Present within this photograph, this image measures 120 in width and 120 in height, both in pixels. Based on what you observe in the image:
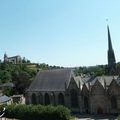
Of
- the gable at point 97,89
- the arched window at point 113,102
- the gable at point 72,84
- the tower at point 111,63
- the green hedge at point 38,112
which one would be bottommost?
the green hedge at point 38,112

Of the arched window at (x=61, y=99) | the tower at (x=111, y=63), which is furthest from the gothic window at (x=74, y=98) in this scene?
the tower at (x=111, y=63)

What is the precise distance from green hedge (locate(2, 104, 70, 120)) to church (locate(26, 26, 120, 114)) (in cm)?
856

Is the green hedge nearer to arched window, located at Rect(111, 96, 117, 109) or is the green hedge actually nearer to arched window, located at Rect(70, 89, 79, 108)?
arched window, located at Rect(70, 89, 79, 108)

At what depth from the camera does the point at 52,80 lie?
215 feet

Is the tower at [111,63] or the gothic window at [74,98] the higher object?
the tower at [111,63]

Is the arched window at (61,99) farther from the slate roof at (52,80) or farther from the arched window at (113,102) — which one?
the arched window at (113,102)

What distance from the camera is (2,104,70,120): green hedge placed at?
1948 inches

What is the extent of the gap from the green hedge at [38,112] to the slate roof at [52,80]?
34.7ft

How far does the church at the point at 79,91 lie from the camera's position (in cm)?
5441

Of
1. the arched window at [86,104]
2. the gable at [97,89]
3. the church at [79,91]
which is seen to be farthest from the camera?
the arched window at [86,104]

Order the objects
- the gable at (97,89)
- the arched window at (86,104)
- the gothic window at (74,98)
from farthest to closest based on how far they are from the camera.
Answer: the gothic window at (74,98) → the arched window at (86,104) → the gable at (97,89)

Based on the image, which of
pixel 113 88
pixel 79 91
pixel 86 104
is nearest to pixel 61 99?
pixel 79 91

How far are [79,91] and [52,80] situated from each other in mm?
9613

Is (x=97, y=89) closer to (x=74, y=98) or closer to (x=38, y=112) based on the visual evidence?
(x=74, y=98)
